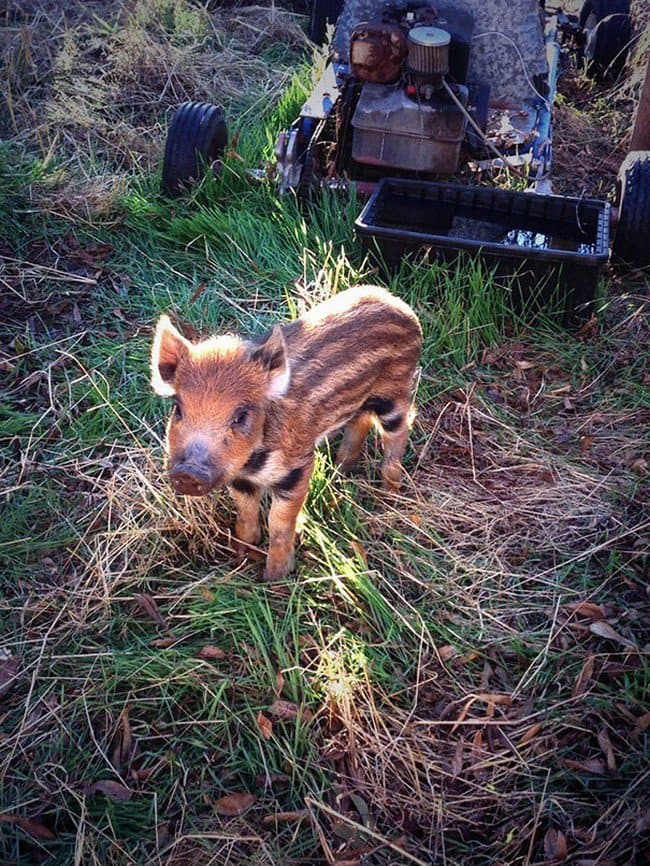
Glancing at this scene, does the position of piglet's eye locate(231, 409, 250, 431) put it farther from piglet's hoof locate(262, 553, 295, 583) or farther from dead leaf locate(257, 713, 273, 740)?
dead leaf locate(257, 713, 273, 740)

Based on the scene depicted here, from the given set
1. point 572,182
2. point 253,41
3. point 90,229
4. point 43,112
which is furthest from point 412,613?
point 253,41

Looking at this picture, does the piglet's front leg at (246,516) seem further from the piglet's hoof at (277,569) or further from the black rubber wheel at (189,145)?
the black rubber wheel at (189,145)

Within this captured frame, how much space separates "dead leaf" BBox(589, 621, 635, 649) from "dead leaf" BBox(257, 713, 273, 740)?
4.05 feet

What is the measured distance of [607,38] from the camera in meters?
7.97

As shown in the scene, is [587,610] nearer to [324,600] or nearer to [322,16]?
[324,600]

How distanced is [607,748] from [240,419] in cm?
163

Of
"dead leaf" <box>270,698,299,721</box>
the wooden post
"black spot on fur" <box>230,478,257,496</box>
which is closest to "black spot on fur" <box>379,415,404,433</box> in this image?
"black spot on fur" <box>230,478,257,496</box>

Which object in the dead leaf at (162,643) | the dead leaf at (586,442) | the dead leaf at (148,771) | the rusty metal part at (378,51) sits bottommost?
the dead leaf at (148,771)

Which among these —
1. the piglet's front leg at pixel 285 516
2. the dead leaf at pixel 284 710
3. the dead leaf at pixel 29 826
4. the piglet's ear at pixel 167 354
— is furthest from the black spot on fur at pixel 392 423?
the dead leaf at pixel 29 826

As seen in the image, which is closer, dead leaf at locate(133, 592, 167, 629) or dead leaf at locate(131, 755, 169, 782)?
dead leaf at locate(131, 755, 169, 782)

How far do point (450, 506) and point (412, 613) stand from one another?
65 cm

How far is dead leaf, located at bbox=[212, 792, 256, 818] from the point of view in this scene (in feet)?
9.21

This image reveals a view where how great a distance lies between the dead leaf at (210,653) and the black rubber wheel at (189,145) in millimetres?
3345

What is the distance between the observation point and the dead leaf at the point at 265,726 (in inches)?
116
